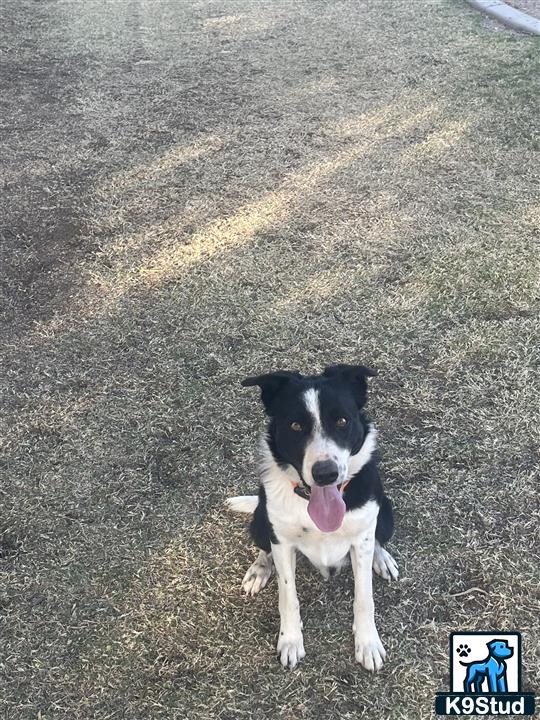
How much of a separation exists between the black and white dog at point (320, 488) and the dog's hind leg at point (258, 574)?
144 mm

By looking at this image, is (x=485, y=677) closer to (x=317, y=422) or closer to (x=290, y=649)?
(x=290, y=649)

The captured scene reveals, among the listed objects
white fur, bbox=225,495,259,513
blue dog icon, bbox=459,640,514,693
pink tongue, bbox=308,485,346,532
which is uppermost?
pink tongue, bbox=308,485,346,532

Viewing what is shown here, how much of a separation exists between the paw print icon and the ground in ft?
0.16

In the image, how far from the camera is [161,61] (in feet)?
24.4

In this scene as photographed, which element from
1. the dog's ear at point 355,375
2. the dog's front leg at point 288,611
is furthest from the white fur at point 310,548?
the dog's ear at point 355,375

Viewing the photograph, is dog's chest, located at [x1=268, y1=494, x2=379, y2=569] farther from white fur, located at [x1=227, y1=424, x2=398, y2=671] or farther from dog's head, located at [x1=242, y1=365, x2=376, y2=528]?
dog's head, located at [x1=242, y1=365, x2=376, y2=528]

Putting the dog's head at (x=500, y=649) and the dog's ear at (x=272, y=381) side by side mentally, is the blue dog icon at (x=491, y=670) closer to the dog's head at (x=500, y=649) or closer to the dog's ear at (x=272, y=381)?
the dog's head at (x=500, y=649)

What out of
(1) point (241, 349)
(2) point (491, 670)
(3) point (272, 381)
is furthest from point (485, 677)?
(1) point (241, 349)

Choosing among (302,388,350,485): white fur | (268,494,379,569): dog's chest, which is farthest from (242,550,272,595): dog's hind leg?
(302,388,350,485): white fur

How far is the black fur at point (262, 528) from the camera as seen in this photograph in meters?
2.35

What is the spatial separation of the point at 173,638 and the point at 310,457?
890 millimetres

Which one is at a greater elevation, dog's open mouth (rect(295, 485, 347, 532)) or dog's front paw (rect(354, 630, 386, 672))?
dog's open mouth (rect(295, 485, 347, 532))

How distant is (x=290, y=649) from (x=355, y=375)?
950 millimetres

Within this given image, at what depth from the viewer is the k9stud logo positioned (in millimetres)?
2205
